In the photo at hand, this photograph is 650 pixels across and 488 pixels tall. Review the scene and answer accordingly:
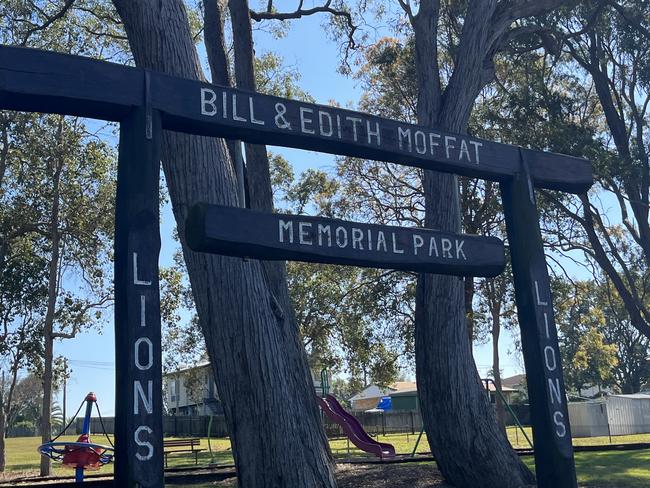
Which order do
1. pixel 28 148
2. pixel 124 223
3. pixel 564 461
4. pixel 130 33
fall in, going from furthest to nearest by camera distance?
1. pixel 28 148
2. pixel 130 33
3. pixel 564 461
4. pixel 124 223

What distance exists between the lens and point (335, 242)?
4.62 metres

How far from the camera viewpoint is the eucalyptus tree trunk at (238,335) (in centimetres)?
672

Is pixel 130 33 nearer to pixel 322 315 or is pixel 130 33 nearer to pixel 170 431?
pixel 322 315

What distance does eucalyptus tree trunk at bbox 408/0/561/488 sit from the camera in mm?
9805

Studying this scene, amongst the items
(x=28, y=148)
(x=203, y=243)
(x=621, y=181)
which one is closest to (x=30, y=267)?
(x=28, y=148)

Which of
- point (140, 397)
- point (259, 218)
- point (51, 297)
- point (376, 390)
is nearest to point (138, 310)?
point (140, 397)

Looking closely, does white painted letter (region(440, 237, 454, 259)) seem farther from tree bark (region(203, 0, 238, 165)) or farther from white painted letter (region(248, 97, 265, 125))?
tree bark (region(203, 0, 238, 165))

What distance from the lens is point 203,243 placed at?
4.20m

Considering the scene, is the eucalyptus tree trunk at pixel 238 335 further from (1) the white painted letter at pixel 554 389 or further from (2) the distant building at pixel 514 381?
(2) the distant building at pixel 514 381

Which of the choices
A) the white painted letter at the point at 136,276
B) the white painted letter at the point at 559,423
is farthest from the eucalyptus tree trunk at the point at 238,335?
the white painted letter at the point at 136,276

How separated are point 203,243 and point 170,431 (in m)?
43.6

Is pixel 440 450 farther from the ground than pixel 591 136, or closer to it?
closer to it

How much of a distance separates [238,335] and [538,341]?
108 inches

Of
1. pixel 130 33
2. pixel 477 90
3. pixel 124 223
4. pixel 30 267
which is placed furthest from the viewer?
pixel 30 267
